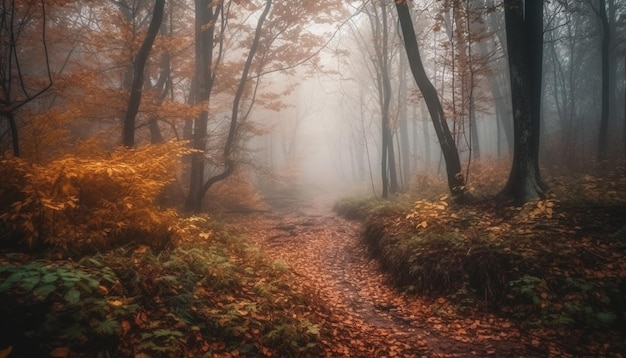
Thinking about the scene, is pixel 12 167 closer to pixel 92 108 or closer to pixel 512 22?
pixel 92 108

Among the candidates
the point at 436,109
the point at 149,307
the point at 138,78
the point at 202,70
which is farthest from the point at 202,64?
the point at 149,307

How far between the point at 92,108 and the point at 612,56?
32880mm

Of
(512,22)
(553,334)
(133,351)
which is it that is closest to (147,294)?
(133,351)

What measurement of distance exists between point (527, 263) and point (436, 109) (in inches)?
204

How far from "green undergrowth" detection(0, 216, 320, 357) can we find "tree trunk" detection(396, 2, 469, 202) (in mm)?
5819

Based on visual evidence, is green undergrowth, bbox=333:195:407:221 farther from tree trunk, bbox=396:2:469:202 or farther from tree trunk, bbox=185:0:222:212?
tree trunk, bbox=185:0:222:212

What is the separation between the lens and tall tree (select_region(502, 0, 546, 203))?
7.93m

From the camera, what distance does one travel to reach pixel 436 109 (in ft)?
30.1

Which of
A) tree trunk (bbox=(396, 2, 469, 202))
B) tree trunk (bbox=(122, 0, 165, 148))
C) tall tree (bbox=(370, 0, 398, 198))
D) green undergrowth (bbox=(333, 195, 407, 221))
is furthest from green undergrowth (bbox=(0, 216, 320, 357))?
tall tree (bbox=(370, 0, 398, 198))

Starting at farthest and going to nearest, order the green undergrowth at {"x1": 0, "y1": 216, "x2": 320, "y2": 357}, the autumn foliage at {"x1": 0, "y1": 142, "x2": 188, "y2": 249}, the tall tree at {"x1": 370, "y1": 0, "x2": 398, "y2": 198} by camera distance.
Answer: the tall tree at {"x1": 370, "y1": 0, "x2": 398, "y2": 198} → the autumn foliage at {"x1": 0, "y1": 142, "x2": 188, "y2": 249} → the green undergrowth at {"x1": 0, "y1": 216, "x2": 320, "y2": 357}

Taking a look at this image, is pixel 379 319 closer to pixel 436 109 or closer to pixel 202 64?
pixel 436 109

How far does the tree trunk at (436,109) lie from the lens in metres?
8.85

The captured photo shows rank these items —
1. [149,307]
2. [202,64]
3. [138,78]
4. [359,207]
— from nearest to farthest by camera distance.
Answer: [149,307] < [138,78] < [202,64] < [359,207]

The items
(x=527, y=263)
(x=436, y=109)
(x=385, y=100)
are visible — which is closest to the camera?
(x=527, y=263)
